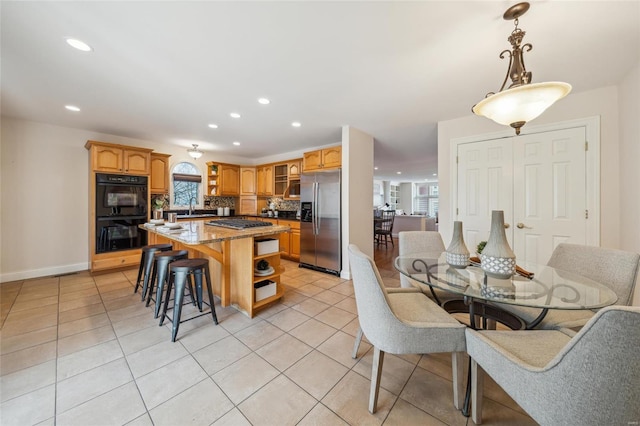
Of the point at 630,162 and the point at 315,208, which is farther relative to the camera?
the point at 315,208

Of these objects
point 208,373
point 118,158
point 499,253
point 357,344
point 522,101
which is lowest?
point 208,373

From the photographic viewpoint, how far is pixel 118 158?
151 inches

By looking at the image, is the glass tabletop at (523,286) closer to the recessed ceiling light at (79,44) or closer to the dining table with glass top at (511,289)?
the dining table with glass top at (511,289)

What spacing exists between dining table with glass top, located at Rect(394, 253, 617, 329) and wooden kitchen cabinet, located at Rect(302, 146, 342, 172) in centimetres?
251

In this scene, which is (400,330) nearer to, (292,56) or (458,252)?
(458,252)

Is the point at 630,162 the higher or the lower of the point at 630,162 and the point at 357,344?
the higher

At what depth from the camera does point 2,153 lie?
10.8 ft

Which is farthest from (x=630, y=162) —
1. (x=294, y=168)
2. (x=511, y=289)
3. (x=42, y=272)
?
(x=42, y=272)

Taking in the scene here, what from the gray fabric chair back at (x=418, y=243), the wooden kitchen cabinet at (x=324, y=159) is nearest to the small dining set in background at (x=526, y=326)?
the gray fabric chair back at (x=418, y=243)

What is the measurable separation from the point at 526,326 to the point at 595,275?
70 centimetres

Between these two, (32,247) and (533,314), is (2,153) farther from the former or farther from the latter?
(533,314)

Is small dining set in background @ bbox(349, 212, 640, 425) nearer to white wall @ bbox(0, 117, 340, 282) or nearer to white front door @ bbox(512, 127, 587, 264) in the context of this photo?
white front door @ bbox(512, 127, 587, 264)

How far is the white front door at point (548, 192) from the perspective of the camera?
2.52 metres

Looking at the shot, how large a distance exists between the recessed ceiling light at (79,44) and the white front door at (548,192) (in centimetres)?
449
